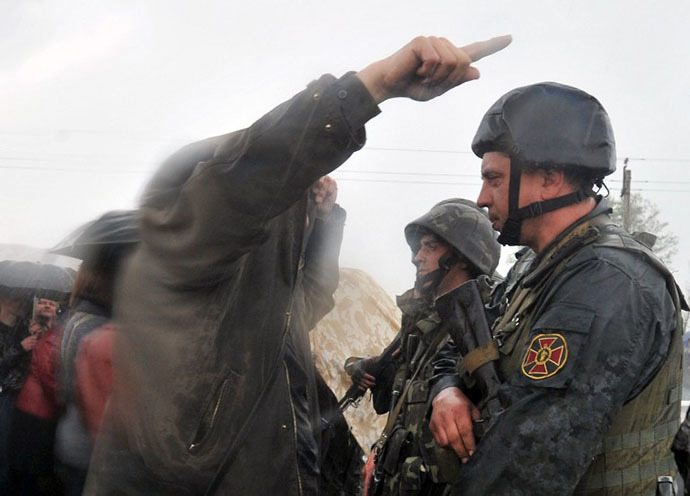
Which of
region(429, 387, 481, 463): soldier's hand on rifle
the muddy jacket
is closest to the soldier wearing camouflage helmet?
region(429, 387, 481, 463): soldier's hand on rifle

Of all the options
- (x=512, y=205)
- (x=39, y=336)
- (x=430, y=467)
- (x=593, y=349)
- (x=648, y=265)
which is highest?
(x=512, y=205)

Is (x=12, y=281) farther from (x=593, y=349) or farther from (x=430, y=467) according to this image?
(x=593, y=349)

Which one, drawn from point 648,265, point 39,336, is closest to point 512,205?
point 648,265

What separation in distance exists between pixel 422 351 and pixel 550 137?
193 centimetres

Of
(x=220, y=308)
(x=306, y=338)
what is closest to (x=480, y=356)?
(x=220, y=308)

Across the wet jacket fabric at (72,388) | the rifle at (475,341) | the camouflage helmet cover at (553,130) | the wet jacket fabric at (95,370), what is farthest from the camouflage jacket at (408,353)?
the wet jacket fabric at (72,388)

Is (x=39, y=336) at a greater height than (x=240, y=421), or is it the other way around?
(x=240, y=421)

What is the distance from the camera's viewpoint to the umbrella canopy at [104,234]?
259 centimetres

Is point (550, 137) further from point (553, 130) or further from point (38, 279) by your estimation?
point (38, 279)

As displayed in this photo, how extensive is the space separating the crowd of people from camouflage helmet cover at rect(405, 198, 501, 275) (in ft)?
3.70

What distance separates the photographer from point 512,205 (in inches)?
106

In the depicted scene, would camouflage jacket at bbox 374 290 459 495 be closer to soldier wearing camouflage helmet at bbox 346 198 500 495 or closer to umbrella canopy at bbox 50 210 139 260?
soldier wearing camouflage helmet at bbox 346 198 500 495

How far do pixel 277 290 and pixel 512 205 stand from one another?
1.19m

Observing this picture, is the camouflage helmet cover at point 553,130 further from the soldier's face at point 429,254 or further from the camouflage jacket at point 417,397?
the soldier's face at point 429,254
